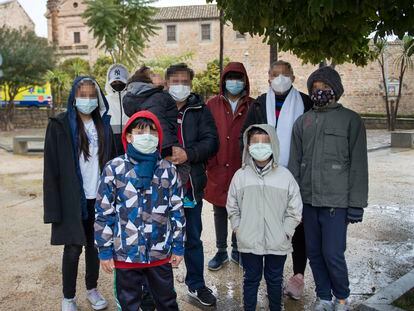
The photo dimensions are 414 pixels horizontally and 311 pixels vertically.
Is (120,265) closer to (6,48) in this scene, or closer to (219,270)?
(219,270)

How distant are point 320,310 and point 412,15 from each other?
222 centimetres

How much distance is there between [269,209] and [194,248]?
0.83 m

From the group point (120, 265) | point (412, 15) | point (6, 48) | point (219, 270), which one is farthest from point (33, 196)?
point (6, 48)

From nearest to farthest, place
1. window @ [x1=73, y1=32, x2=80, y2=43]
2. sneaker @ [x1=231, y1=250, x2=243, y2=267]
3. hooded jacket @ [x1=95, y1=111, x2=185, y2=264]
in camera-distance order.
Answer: hooded jacket @ [x1=95, y1=111, x2=185, y2=264]
sneaker @ [x1=231, y1=250, x2=243, y2=267]
window @ [x1=73, y1=32, x2=80, y2=43]

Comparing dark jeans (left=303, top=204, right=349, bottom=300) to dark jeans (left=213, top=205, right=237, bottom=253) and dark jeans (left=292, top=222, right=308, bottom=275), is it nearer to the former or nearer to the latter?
dark jeans (left=292, top=222, right=308, bottom=275)

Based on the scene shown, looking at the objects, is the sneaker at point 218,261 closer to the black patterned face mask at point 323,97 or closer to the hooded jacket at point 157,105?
the hooded jacket at point 157,105

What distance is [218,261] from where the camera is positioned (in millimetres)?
4828

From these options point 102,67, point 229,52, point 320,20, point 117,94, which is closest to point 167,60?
point 102,67

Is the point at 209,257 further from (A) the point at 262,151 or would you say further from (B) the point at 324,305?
(A) the point at 262,151

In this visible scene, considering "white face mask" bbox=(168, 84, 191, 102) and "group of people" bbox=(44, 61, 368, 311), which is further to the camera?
"white face mask" bbox=(168, 84, 191, 102)

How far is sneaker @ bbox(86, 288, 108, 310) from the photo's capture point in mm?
3857

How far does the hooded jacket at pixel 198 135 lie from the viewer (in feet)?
12.6

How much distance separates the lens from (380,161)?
13.0 m

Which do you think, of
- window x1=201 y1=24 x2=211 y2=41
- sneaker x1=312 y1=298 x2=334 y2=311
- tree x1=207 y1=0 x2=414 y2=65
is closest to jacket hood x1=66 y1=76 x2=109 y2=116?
tree x1=207 y1=0 x2=414 y2=65
